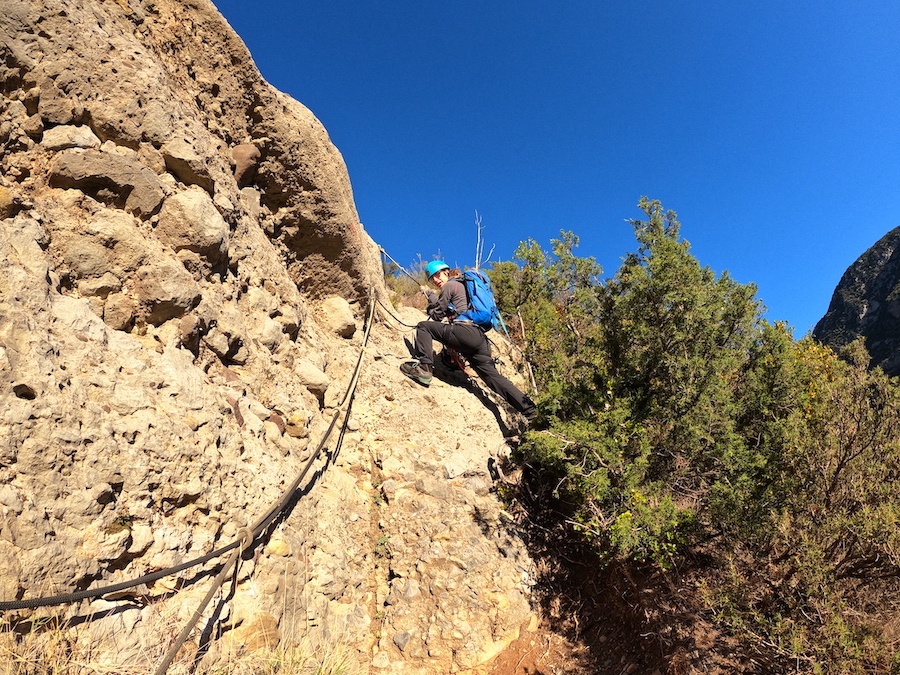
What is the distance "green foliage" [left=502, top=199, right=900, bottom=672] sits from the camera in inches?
135

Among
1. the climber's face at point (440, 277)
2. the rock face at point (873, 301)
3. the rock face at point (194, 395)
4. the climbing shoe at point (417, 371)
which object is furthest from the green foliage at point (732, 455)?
the rock face at point (873, 301)

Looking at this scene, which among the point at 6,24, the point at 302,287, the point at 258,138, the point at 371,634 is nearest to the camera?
the point at 6,24

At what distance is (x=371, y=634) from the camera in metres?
3.63

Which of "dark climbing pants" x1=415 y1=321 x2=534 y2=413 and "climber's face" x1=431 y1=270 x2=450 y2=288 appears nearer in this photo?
"dark climbing pants" x1=415 y1=321 x2=534 y2=413

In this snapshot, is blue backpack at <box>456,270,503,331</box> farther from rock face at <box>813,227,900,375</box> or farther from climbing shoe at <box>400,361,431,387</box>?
rock face at <box>813,227,900,375</box>

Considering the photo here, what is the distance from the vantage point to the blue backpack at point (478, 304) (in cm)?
590

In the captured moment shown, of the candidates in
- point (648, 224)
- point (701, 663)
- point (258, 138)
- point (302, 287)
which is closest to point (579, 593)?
point (701, 663)

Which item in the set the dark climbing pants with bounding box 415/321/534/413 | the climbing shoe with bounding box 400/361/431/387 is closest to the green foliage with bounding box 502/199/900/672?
the dark climbing pants with bounding box 415/321/534/413

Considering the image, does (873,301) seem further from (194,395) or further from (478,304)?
(194,395)

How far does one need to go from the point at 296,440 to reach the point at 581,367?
310 centimetres

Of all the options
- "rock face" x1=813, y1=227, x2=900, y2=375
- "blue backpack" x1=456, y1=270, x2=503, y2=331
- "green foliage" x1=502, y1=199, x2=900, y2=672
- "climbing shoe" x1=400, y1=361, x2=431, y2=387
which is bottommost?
"green foliage" x1=502, y1=199, x2=900, y2=672

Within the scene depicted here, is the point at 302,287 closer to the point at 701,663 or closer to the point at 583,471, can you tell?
the point at 583,471

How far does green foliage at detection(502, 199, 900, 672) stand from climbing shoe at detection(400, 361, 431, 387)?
1677mm

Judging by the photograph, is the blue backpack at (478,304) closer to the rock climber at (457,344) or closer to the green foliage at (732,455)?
the rock climber at (457,344)
